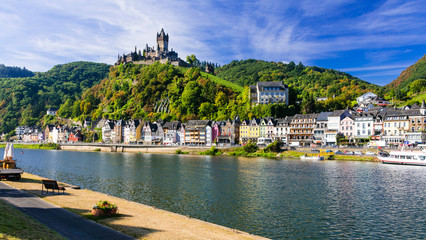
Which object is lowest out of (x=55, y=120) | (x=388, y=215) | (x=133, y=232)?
(x=388, y=215)

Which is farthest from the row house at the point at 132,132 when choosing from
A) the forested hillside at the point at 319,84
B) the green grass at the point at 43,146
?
the forested hillside at the point at 319,84

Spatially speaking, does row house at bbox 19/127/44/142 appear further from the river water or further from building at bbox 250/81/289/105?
the river water

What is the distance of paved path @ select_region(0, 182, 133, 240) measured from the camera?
1409 cm

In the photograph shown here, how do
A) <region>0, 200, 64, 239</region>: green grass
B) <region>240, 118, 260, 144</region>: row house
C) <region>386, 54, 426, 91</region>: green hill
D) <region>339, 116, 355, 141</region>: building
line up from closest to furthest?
<region>0, 200, 64, 239</region>: green grass → <region>339, 116, 355, 141</region>: building → <region>240, 118, 260, 144</region>: row house → <region>386, 54, 426, 91</region>: green hill

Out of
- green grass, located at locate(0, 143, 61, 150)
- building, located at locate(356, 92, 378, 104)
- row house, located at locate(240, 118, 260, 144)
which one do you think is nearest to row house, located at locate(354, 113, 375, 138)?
row house, located at locate(240, 118, 260, 144)

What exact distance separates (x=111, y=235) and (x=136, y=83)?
561ft

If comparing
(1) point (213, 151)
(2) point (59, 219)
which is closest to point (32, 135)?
→ (1) point (213, 151)

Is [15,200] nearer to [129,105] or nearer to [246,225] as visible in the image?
[246,225]

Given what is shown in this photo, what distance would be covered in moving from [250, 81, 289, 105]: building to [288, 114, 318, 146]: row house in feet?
55.3

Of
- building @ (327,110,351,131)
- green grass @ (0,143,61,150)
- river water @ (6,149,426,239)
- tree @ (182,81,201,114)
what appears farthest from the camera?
green grass @ (0,143,61,150)

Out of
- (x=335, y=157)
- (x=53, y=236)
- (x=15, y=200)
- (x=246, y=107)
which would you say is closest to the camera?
(x=53, y=236)

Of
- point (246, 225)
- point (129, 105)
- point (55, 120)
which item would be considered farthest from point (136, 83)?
point (246, 225)

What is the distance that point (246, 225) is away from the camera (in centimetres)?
2119

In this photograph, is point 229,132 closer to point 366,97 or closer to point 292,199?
point 366,97
